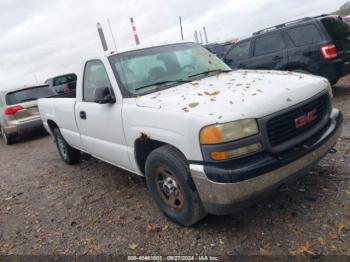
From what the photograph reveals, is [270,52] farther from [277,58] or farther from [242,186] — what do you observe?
[242,186]

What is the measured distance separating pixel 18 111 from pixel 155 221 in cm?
725

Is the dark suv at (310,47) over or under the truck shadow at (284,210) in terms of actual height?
over

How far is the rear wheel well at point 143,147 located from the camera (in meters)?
3.44

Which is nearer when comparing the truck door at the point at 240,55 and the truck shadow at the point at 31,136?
the truck door at the point at 240,55

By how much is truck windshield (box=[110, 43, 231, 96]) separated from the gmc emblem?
1358mm

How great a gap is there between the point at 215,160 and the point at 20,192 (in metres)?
3.93

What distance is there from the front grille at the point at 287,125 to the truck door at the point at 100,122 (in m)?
1.68

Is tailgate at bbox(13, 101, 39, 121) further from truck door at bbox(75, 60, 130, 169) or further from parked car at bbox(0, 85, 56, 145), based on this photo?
truck door at bbox(75, 60, 130, 169)

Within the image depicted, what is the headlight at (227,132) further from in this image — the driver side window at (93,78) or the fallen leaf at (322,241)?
the driver side window at (93,78)

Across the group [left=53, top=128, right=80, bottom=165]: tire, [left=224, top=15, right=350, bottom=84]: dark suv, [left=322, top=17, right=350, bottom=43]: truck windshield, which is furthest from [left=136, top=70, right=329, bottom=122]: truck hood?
[left=322, top=17, right=350, bottom=43]: truck windshield

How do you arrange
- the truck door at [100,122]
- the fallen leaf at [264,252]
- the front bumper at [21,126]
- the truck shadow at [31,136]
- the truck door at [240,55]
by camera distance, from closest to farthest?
1. the fallen leaf at [264,252]
2. the truck door at [100,122]
3. the truck door at [240,55]
4. the front bumper at [21,126]
5. the truck shadow at [31,136]

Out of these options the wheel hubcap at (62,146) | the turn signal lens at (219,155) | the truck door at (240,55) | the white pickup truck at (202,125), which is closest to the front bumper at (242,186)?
the white pickup truck at (202,125)

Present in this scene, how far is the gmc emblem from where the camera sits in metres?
2.99

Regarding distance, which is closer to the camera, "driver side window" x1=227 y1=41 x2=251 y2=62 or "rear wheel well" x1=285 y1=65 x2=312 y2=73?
"rear wheel well" x1=285 y1=65 x2=312 y2=73
